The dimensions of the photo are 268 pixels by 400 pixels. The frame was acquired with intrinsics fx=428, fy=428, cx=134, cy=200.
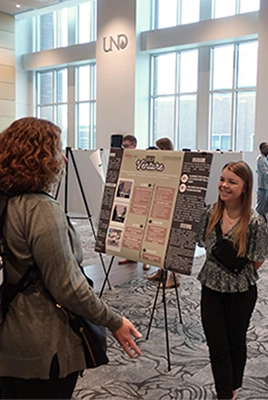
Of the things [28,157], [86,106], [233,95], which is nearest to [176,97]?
[233,95]

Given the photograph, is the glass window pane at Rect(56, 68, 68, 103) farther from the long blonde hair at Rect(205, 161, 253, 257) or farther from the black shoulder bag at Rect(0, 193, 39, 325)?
the black shoulder bag at Rect(0, 193, 39, 325)

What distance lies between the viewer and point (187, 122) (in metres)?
11.7

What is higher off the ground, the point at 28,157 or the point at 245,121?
the point at 245,121

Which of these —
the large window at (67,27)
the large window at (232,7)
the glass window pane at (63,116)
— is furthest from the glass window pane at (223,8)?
Result: the glass window pane at (63,116)

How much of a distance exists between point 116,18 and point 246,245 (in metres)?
10.8

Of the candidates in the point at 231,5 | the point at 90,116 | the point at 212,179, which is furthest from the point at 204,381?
the point at 90,116

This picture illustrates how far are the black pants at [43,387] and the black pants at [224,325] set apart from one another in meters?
1.06

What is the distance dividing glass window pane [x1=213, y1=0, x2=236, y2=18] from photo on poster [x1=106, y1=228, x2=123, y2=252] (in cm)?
908

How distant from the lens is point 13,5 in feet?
42.4

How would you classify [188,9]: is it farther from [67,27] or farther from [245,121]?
[67,27]

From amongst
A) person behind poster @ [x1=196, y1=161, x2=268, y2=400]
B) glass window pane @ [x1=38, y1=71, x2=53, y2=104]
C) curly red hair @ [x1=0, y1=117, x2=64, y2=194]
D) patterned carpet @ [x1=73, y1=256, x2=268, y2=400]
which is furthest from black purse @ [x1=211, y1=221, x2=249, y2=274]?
glass window pane @ [x1=38, y1=71, x2=53, y2=104]

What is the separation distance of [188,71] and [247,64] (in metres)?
1.68

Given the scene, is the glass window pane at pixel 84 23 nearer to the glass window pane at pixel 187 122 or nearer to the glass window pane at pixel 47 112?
the glass window pane at pixel 47 112

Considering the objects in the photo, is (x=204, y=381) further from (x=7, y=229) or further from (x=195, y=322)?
(x=7, y=229)
